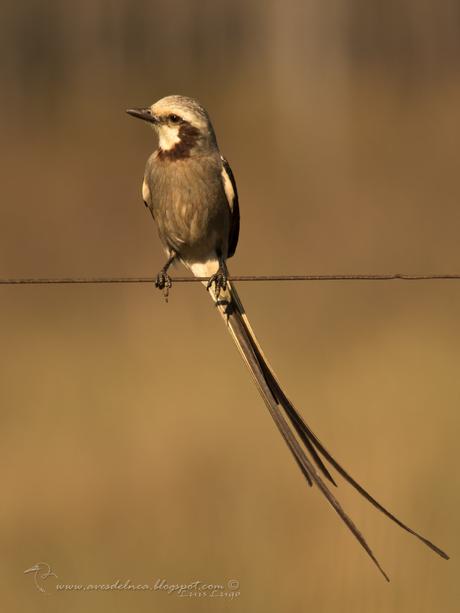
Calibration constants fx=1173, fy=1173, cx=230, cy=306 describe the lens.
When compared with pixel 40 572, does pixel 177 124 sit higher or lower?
higher

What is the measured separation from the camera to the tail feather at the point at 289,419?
313 centimetres

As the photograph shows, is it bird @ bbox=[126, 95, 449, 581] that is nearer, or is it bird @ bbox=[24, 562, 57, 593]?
bird @ bbox=[24, 562, 57, 593]

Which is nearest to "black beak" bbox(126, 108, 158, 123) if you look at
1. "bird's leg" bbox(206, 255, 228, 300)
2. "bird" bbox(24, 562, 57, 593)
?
"bird's leg" bbox(206, 255, 228, 300)

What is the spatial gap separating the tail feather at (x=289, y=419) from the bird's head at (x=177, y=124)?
1.75 ft

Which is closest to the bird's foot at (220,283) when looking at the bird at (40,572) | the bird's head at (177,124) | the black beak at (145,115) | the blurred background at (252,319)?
the bird's head at (177,124)

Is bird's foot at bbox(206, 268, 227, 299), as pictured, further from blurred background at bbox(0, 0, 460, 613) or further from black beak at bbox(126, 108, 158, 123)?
blurred background at bbox(0, 0, 460, 613)

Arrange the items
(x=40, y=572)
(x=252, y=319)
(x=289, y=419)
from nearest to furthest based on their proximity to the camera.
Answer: (x=289, y=419) < (x=40, y=572) < (x=252, y=319)

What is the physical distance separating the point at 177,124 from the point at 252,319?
5.07 ft

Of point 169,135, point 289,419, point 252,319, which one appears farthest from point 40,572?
point 252,319

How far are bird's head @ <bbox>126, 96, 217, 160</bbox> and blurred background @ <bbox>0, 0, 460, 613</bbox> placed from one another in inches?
49.8

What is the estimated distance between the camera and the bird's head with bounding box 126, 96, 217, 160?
4348mm

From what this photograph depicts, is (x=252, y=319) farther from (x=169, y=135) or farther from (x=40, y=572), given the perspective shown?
(x=40, y=572)

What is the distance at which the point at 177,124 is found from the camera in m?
4.36

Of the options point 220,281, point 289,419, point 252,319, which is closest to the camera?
point 289,419
